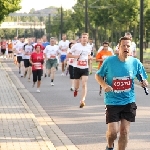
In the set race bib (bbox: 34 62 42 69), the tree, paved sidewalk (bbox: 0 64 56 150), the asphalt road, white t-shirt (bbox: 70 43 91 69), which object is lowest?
the asphalt road

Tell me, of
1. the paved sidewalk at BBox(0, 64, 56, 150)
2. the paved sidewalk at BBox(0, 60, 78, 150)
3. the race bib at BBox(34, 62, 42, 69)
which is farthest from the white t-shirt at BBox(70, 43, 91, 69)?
the race bib at BBox(34, 62, 42, 69)

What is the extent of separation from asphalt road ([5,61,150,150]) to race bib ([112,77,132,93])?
1.85 metres

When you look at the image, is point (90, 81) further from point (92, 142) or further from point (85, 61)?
point (92, 142)

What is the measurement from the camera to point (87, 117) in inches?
586

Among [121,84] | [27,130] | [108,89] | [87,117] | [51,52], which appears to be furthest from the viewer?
[51,52]

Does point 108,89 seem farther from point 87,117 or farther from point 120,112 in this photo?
point 87,117

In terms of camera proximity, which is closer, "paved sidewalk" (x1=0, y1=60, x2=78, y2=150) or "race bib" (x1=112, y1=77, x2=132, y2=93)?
"race bib" (x1=112, y1=77, x2=132, y2=93)

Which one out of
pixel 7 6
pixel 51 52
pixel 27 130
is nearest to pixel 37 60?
pixel 51 52

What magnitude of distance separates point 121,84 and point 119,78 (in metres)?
0.09

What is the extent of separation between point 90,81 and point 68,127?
572 inches

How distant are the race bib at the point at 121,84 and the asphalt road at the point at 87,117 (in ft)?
6.07

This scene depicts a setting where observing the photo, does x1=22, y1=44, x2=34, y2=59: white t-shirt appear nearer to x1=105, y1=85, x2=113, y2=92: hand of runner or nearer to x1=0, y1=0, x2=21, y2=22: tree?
x1=0, y1=0, x2=21, y2=22: tree

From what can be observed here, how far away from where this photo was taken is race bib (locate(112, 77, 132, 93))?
29.2ft

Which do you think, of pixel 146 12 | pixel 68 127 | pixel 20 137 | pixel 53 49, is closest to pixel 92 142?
pixel 20 137
